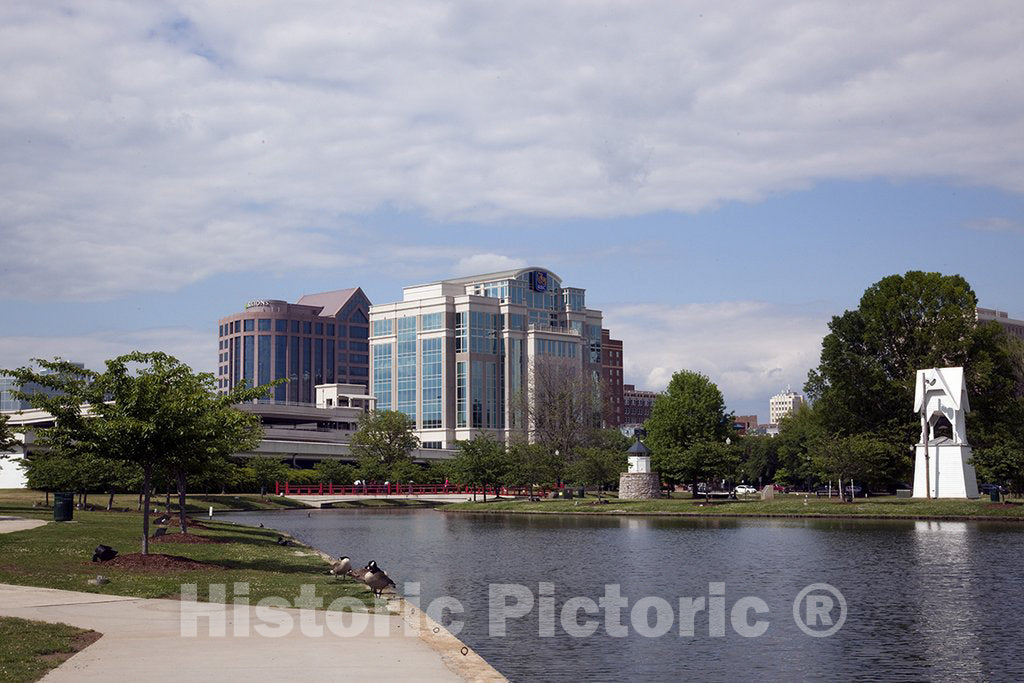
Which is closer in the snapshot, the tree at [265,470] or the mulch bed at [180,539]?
the mulch bed at [180,539]

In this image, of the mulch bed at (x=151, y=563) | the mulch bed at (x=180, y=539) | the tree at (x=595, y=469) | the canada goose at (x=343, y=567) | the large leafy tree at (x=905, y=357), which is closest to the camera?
the mulch bed at (x=151, y=563)

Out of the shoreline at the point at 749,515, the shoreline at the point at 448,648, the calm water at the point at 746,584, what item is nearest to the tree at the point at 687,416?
the shoreline at the point at 749,515

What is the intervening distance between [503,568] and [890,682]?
2266cm

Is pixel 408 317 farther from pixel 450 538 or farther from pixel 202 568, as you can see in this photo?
pixel 202 568

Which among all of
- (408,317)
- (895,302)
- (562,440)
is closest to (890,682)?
(895,302)

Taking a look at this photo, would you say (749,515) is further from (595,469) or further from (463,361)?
(463,361)

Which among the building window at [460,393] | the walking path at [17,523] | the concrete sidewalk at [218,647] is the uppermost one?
the building window at [460,393]

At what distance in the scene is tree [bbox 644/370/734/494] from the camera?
12150 centimetres

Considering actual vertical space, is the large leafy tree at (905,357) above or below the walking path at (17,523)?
above

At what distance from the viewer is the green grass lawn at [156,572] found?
26531 millimetres

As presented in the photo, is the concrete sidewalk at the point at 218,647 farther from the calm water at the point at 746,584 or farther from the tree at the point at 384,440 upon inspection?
the tree at the point at 384,440

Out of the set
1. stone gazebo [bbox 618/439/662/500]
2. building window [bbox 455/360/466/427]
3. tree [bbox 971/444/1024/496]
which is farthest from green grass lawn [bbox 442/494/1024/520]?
building window [bbox 455/360/466/427]

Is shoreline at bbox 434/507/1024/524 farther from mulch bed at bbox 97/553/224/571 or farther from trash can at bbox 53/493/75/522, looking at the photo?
mulch bed at bbox 97/553/224/571

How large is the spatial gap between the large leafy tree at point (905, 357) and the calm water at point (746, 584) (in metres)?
31.7
